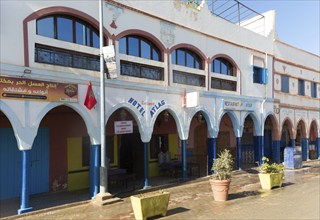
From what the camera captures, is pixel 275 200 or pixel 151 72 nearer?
pixel 275 200

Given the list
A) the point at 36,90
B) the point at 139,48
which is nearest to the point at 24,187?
the point at 36,90

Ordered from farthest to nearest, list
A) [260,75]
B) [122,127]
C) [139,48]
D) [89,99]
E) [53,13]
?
[260,75]
[139,48]
[122,127]
[89,99]
[53,13]

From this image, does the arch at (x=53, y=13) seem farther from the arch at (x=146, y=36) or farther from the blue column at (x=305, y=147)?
the blue column at (x=305, y=147)

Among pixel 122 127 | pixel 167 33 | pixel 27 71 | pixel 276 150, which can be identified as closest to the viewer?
pixel 27 71

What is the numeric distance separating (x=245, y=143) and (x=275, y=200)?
11319 millimetres

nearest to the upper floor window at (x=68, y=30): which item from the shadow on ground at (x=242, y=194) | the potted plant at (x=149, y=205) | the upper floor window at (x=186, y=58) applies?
the upper floor window at (x=186, y=58)

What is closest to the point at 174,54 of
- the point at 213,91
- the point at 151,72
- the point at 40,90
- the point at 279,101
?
the point at 151,72

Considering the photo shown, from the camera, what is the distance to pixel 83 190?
12133 millimetres

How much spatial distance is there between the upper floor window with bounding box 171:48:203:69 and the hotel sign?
2.43 metres

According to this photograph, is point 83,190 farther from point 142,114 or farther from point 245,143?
point 245,143

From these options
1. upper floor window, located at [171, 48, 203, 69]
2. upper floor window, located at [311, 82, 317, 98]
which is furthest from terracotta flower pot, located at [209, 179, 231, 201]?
upper floor window, located at [311, 82, 317, 98]

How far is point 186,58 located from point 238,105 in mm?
4185

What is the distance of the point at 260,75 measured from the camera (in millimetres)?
18672

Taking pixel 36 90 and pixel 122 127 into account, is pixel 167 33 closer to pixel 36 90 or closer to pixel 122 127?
pixel 122 127
